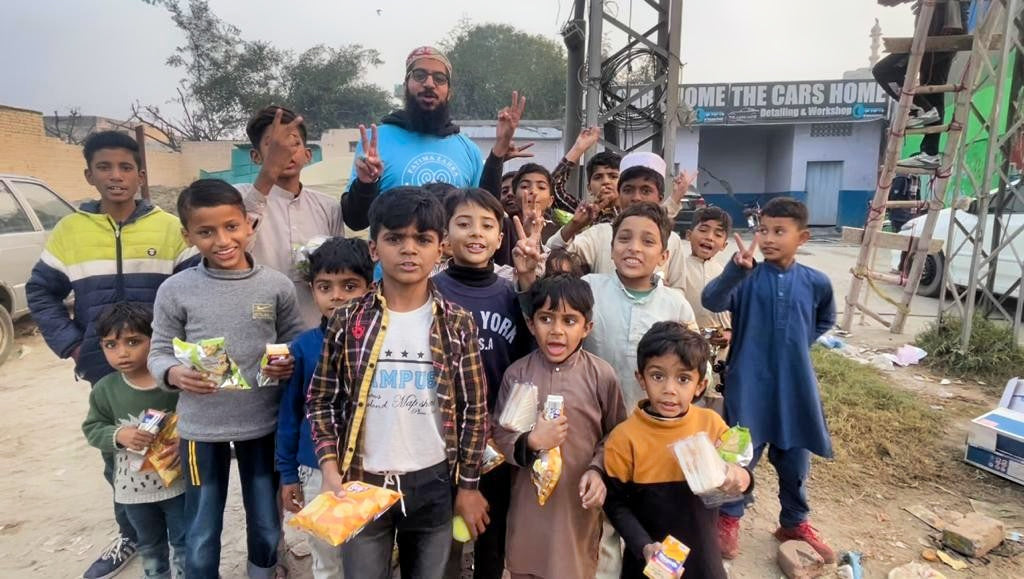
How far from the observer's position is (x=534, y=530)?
77.4 inches

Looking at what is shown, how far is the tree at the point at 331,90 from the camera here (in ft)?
88.3

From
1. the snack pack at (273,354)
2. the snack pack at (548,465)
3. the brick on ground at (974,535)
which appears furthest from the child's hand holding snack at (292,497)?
the brick on ground at (974,535)

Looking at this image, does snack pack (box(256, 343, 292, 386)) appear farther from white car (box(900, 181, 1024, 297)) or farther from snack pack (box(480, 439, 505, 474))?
white car (box(900, 181, 1024, 297))

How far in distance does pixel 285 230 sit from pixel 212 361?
842mm

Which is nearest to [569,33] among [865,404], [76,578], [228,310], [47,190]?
[865,404]

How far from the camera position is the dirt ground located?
2.74m

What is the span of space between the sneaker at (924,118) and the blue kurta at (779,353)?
16.1 feet

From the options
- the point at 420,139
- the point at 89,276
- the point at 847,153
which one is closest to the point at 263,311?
the point at 89,276

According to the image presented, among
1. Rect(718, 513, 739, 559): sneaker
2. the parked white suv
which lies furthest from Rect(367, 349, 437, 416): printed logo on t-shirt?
the parked white suv

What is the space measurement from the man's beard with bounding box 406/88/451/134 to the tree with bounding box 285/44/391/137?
26.1m

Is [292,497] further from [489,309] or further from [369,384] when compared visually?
[489,309]

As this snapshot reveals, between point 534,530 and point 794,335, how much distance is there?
4.74ft

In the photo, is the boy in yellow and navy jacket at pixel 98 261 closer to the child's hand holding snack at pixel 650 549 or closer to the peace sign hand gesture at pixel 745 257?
the child's hand holding snack at pixel 650 549

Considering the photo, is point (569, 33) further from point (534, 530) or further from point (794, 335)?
point (534, 530)
